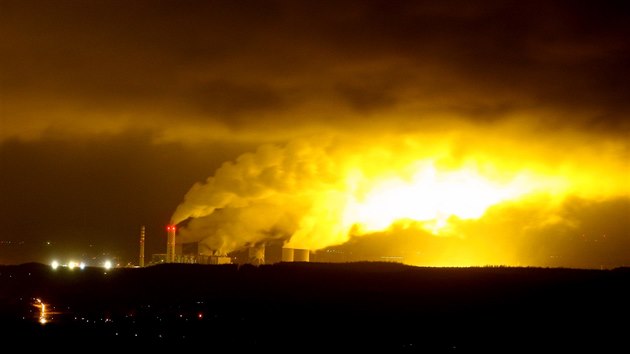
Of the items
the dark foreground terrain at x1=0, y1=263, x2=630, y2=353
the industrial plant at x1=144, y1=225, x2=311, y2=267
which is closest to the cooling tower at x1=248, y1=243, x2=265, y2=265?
the industrial plant at x1=144, y1=225, x2=311, y2=267

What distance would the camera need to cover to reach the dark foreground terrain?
27.1m

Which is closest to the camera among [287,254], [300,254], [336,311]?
[336,311]

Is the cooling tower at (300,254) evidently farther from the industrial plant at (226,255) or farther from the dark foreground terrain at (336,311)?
the dark foreground terrain at (336,311)

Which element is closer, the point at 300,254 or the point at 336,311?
the point at 336,311

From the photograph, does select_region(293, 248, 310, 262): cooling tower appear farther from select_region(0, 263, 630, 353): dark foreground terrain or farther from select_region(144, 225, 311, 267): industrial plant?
select_region(0, 263, 630, 353): dark foreground terrain

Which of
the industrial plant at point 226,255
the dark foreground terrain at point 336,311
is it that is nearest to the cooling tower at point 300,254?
the industrial plant at point 226,255

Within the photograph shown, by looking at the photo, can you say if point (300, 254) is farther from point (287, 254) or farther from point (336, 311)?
point (336, 311)

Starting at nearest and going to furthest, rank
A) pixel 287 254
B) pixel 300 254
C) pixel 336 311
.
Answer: pixel 336 311
pixel 287 254
pixel 300 254

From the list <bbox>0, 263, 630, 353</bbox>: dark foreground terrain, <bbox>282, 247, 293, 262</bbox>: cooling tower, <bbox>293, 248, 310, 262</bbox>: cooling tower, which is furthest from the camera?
<bbox>293, 248, 310, 262</bbox>: cooling tower

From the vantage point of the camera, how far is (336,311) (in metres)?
35.9

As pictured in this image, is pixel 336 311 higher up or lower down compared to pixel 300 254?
lower down

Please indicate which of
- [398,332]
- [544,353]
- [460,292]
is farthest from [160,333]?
[460,292]

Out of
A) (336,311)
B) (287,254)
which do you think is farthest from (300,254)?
(336,311)

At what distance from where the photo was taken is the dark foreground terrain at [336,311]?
27.1 metres
